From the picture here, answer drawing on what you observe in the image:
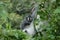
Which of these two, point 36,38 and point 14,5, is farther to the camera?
point 14,5

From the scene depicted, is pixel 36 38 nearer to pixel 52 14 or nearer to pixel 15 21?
pixel 52 14

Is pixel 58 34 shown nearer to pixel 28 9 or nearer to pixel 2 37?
pixel 2 37

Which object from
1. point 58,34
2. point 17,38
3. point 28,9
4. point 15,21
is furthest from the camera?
point 28,9

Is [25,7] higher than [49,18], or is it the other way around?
[49,18]

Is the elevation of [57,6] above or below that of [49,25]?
above

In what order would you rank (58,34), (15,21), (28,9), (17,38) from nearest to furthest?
(17,38) < (58,34) < (15,21) < (28,9)

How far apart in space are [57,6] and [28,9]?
152 inches

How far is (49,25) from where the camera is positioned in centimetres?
202

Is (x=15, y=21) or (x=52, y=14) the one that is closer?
(x=52, y=14)

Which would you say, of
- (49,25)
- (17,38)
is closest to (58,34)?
(49,25)

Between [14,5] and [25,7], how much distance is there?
31 centimetres

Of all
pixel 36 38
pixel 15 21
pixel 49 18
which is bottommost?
pixel 15 21

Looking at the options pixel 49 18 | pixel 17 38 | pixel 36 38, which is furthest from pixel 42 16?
pixel 17 38

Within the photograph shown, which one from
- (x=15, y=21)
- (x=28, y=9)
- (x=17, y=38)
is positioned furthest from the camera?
(x=28, y=9)
